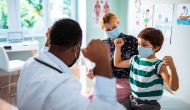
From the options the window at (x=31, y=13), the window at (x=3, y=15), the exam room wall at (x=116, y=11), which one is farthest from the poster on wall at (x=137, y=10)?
the window at (x=3, y=15)

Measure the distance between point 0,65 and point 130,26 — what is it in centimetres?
209

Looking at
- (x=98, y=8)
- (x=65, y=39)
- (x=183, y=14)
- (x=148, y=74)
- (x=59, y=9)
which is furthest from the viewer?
(x=59, y=9)

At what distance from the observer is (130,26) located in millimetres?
2992

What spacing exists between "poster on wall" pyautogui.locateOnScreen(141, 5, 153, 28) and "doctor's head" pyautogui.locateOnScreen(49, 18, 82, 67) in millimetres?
1773

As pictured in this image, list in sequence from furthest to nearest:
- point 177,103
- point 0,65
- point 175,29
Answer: point 0,65 → point 175,29 → point 177,103

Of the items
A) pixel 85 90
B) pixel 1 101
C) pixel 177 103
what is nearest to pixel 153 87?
pixel 177 103

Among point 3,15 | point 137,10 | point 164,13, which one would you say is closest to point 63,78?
point 164,13

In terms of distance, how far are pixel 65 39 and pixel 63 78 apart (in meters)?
0.17

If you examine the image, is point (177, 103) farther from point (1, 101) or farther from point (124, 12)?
point (1, 101)

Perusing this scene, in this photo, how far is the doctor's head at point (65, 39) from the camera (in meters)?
0.86

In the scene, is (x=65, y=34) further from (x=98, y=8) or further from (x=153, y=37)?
(x=98, y=8)

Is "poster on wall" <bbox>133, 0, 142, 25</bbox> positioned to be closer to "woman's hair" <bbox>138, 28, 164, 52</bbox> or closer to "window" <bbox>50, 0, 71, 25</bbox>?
"woman's hair" <bbox>138, 28, 164, 52</bbox>

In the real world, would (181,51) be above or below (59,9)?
below

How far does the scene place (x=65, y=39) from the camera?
85 centimetres
